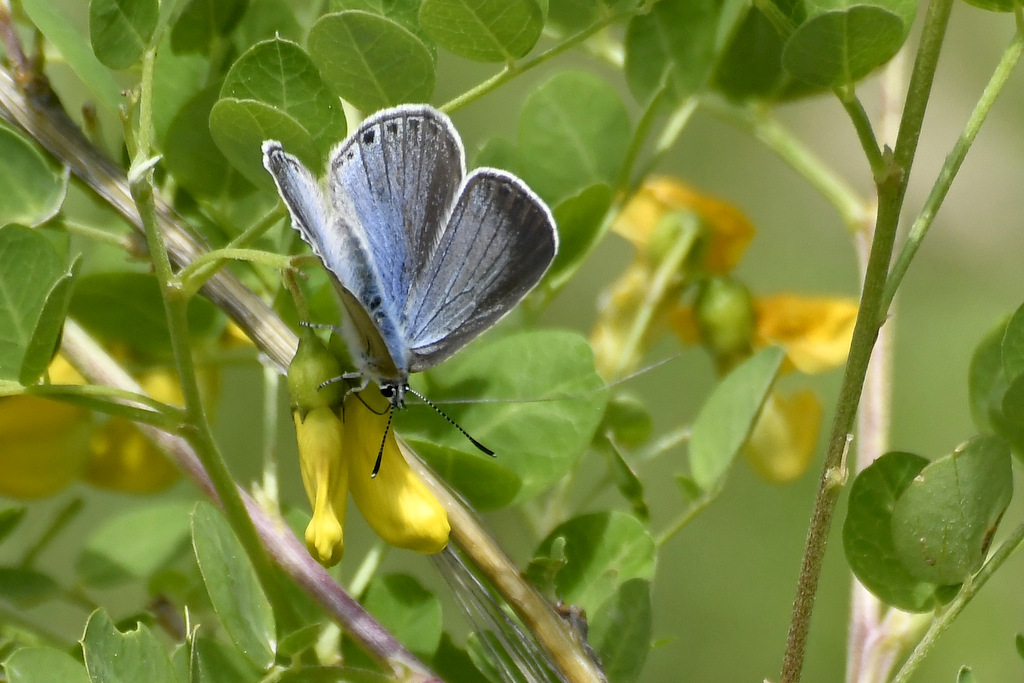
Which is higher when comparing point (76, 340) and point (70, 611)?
point (76, 340)

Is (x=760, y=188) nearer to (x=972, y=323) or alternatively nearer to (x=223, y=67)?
(x=972, y=323)

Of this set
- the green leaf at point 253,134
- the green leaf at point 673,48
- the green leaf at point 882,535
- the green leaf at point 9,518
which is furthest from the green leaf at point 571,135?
the green leaf at point 9,518

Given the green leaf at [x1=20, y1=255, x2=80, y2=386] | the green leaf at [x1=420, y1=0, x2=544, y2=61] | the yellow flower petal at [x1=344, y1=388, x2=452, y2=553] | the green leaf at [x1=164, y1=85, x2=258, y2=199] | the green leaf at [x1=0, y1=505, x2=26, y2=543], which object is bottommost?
the green leaf at [x1=0, y1=505, x2=26, y2=543]

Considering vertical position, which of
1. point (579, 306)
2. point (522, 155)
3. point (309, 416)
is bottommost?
point (579, 306)

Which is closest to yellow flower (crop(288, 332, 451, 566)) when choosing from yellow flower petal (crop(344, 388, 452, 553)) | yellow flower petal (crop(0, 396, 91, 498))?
yellow flower petal (crop(344, 388, 452, 553))

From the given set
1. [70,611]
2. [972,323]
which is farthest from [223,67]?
[972,323]

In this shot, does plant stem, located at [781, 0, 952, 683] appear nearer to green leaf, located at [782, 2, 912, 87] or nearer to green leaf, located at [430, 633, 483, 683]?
green leaf, located at [782, 2, 912, 87]

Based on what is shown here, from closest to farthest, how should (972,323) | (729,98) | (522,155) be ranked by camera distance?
(522,155) → (729,98) → (972,323)
